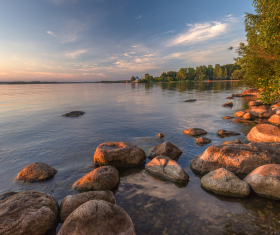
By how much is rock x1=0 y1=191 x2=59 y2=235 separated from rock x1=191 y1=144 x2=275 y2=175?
22.8ft

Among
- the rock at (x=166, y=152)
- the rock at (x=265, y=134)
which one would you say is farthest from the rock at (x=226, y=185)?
the rock at (x=265, y=134)

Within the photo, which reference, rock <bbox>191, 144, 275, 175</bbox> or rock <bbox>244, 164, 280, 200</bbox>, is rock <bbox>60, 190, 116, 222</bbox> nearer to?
rock <bbox>191, 144, 275, 175</bbox>

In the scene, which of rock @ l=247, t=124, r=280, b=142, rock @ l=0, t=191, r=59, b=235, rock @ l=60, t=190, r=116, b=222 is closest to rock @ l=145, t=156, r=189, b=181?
rock @ l=60, t=190, r=116, b=222

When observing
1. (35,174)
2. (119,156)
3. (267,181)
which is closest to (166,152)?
(119,156)

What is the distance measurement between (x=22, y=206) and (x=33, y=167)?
12.0ft

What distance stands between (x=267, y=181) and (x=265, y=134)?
6.37m

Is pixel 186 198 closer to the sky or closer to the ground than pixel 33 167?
closer to the ground

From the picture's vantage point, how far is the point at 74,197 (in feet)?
19.2

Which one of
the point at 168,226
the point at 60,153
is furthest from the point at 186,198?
the point at 60,153

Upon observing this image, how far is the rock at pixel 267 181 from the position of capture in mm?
6324

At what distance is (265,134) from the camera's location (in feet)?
37.4

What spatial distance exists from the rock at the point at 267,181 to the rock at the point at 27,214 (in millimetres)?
7821

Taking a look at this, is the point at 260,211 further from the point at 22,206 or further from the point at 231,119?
the point at 231,119

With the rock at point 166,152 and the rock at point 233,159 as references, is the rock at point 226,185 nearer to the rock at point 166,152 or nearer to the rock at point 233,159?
the rock at point 233,159
